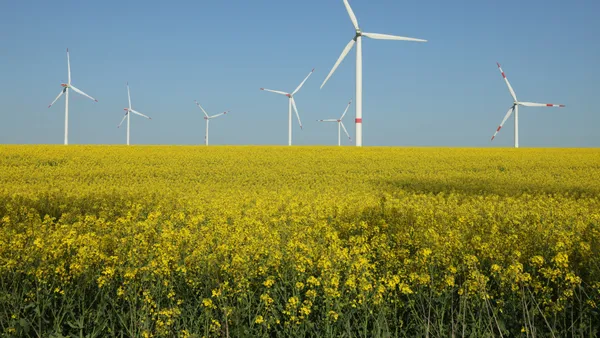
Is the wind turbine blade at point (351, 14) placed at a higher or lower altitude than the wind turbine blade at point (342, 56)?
higher

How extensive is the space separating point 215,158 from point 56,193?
19132 mm

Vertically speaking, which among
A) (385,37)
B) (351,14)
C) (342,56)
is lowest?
(342,56)

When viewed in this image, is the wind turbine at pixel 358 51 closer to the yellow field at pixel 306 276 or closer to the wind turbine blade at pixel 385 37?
the wind turbine blade at pixel 385 37

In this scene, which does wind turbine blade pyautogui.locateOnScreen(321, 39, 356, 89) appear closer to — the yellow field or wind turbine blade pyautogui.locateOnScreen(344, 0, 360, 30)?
wind turbine blade pyautogui.locateOnScreen(344, 0, 360, 30)

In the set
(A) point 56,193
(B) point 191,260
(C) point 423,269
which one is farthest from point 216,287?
(A) point 56,193

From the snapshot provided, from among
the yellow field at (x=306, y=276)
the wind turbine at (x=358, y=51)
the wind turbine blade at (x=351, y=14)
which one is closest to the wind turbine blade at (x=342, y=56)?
the wind turbine at (x=358, y=51)

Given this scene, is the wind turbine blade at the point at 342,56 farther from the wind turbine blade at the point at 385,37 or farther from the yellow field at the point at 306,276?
the yellow field at the point at 306,276

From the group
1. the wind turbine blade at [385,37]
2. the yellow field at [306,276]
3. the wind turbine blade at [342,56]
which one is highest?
the wind turbine blade at [385,37]

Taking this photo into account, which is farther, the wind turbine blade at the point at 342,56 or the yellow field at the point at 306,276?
the wind turbine blade at the point at 342,56

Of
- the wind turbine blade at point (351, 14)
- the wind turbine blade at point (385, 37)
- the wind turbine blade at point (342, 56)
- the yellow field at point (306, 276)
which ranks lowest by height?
the yellow field at point (306, 276)

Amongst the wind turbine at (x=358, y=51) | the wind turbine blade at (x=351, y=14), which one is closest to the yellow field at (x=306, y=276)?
the wind turbine at (x=358, y=51)

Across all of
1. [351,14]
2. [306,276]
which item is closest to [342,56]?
[351,14]

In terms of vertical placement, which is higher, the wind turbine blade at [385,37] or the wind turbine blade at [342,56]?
the wind turbine blade at [385,37]

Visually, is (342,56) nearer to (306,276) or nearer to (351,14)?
(351,14)
